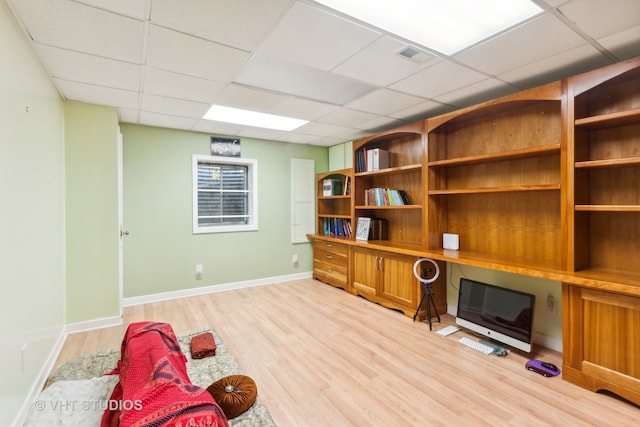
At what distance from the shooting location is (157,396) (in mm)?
1336

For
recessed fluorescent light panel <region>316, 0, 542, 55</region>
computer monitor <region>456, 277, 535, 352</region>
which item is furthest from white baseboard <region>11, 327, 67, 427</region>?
computer monitor <region>456, 277, 535, 352</region>

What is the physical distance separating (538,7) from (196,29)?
6.62ft

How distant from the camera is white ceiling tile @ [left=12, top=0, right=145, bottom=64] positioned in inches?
65.9

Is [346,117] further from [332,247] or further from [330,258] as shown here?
[330,258]

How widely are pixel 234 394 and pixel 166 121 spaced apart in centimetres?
335

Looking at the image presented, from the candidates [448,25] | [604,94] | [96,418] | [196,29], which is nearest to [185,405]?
[96,418]

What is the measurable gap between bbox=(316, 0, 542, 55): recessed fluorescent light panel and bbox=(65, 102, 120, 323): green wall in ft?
9.42

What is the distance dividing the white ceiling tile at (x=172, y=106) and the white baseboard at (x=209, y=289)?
95.7 inches

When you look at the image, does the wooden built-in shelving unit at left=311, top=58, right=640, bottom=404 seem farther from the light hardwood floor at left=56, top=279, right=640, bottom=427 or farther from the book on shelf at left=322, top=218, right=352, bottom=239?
the book on shelf at left=322, top=218, right=352, bottom=239

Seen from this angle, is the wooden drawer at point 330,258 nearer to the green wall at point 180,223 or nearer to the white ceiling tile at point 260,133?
the green wall at point 180,223

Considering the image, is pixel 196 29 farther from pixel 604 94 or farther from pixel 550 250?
pixel 550 250

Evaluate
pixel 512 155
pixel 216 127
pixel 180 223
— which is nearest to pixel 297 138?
pixel 216 127

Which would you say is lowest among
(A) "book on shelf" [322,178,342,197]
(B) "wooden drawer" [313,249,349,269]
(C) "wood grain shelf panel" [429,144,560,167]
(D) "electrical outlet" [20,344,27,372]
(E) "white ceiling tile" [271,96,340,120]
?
(D) "electrical outlet" [20,344,27,372]

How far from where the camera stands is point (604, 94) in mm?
2373
